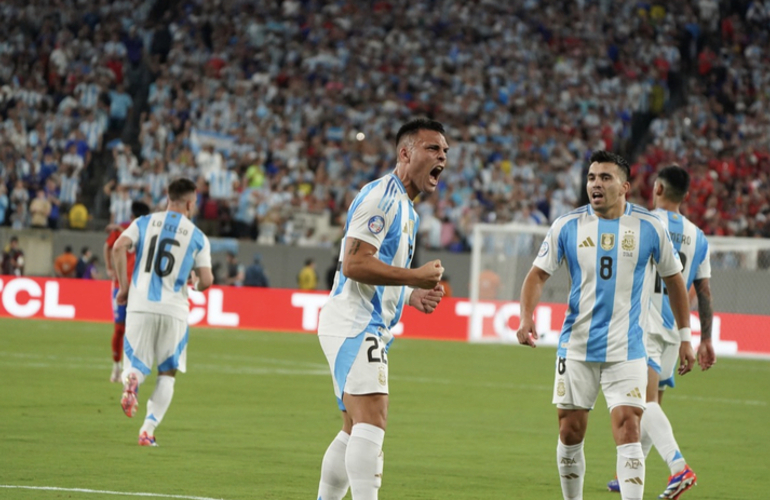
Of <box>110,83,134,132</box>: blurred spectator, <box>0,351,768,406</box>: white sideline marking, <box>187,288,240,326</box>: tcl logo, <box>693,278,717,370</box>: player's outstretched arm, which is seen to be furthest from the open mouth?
<box>110,83,134,132</box>: blurred spectator

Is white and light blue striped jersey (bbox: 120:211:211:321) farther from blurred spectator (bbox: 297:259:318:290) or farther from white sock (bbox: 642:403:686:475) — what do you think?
blurred spectator (bbox: 297:259:318:290)

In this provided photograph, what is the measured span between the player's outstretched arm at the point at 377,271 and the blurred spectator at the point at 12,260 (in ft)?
70.0

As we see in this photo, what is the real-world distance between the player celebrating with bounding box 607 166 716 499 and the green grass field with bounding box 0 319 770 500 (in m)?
0.56

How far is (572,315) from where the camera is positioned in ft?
24.6

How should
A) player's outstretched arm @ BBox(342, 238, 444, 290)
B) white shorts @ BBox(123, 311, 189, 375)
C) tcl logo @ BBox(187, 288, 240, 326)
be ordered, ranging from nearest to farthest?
player's outstretched arm @ BBox(342, 238, 444, 290), white shorts @ BBox(123, 311, 189, 375), tcl logo @ BBox(187, 288, 240, 326)

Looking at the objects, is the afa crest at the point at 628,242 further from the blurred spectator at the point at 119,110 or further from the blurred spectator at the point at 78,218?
the blurred spectator at the point at 119,110

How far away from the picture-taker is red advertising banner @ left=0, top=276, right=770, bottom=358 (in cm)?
2453

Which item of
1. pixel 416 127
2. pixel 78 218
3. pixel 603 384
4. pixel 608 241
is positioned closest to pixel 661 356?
pixel 603 384

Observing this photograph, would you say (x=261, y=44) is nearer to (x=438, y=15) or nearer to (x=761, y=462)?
(x=438, y=15)

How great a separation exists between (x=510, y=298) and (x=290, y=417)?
1240 cm

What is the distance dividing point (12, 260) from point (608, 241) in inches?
814

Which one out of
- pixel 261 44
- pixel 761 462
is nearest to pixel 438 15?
pixel 261 44

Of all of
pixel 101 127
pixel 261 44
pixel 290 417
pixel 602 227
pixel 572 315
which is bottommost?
pixel 290 417

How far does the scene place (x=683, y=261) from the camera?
356 inches
